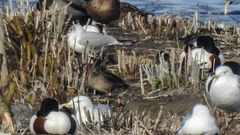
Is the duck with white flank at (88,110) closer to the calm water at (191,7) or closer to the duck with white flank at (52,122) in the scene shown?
the duck with white flank at (52,122)

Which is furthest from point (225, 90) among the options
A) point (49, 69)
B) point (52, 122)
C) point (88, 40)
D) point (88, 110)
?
point (88, 40)

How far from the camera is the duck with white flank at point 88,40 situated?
10547 mm

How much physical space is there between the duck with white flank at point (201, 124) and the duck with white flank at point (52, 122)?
1071 mm

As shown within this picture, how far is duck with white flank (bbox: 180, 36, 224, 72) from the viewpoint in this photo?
9380 millimetres

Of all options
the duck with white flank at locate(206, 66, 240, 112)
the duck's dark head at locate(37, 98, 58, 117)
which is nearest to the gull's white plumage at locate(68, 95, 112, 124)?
the duck's dark head at locate(37, 98, 58, 117)

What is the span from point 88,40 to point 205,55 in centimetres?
187

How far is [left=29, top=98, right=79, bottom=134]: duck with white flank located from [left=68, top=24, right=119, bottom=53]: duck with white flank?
11.6 feet

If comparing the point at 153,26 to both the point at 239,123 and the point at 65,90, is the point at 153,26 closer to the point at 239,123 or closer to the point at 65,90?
the point at 65,90

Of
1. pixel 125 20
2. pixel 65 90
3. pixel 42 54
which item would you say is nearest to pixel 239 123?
pixel 65 90

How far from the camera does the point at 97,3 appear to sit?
14305 mm

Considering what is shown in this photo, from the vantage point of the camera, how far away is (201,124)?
6.45 meters

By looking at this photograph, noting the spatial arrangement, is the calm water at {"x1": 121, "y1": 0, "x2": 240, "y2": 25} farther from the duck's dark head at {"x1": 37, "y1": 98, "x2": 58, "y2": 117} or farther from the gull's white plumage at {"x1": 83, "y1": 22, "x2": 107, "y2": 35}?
the duck's dark head at {"x1": 37, "y1": 98, "x2": 58, "y2": 117}

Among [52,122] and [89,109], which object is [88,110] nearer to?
[89,109]

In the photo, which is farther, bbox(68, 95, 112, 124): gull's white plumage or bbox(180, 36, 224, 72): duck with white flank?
bbox(180, 36, 224, 72): duck with white flank
